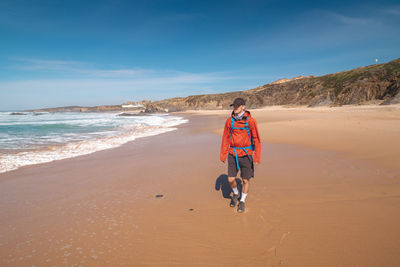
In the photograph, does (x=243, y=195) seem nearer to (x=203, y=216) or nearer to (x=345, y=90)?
Answer: (x=203, y=216)

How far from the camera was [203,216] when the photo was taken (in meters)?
3.40

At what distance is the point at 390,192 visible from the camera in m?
3.74

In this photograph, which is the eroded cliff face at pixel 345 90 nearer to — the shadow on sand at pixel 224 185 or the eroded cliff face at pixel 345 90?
the eroded cliff face at pixel 345 90

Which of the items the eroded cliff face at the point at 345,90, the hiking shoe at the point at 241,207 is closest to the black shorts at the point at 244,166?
the hiking shoe at the point at 241,207

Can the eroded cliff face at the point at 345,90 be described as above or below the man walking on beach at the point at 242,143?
above

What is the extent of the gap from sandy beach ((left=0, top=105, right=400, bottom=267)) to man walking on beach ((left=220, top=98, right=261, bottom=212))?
0.51 m

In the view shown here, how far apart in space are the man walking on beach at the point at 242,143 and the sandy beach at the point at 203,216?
0.51m

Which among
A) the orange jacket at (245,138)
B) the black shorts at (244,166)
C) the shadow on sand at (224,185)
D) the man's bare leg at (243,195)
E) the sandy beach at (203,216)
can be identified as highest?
the orange jacket at (245,138)

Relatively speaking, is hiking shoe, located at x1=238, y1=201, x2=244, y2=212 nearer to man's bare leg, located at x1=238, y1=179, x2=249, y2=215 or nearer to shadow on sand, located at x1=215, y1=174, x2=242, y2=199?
man's bare leg, located at x1=238, y1=179, x2=249, y2=215

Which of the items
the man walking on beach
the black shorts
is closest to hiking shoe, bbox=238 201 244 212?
the man walking on beach

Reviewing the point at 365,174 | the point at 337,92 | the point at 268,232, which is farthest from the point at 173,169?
the point at 337,92

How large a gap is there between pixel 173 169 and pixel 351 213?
13.2ft

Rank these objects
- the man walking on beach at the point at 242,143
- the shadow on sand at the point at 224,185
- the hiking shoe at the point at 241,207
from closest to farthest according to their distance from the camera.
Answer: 1. the hiking shoe at the point at 241,207
2. the man walking on beach at the point at 242,143
3. the shadow on sand at the point at 224,185

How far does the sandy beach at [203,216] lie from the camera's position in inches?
99.0
